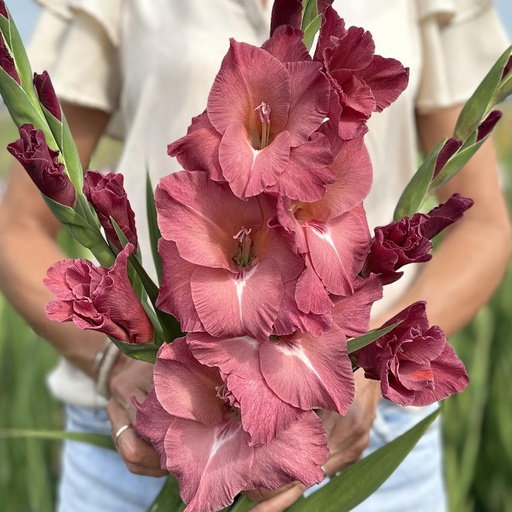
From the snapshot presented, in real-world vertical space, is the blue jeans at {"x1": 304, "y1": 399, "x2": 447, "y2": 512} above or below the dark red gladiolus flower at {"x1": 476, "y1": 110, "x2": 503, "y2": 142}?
below

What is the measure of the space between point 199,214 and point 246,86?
76 millimetres

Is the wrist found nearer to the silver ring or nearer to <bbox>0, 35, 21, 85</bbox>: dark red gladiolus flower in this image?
the silver ring

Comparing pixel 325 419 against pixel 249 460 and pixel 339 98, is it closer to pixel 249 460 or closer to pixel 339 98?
pixel 249 460

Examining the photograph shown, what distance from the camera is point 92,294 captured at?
1.31 feet

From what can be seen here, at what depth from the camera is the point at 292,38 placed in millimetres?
403

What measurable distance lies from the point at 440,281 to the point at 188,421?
0.41m

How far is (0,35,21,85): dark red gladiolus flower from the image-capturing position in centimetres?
43

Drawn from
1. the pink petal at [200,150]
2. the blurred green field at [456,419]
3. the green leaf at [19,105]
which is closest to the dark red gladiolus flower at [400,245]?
the pink petal at [200,150]

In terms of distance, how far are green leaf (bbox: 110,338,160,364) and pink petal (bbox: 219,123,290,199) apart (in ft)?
0.42

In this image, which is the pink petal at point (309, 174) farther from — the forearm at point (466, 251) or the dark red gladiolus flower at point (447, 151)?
the forearm at point (466, 251)

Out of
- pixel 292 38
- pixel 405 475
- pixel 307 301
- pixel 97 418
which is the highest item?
pixel 292 38

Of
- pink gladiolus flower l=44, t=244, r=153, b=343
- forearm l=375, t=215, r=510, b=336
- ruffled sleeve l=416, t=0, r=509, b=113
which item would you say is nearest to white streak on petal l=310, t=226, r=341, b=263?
pink gladiolus flower l=44, t=244, r=153, b=343

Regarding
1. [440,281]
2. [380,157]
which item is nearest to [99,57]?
[380,157]

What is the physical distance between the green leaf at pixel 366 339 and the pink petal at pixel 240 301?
0.23 ft
